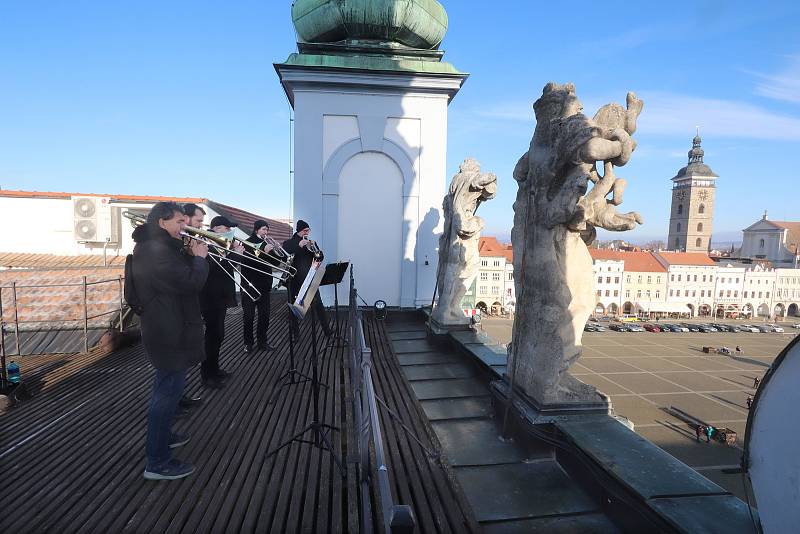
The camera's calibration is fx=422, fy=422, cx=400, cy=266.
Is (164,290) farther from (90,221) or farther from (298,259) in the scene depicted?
(90,221)

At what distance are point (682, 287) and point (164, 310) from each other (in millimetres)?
80124

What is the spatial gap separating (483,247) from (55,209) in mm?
60717

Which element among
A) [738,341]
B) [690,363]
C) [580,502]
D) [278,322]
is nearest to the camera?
[580,502]

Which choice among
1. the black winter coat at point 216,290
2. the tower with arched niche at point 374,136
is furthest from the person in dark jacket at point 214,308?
the tower with arched niche at point 374,136

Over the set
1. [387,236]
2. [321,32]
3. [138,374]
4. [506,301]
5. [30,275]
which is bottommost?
[506,301]

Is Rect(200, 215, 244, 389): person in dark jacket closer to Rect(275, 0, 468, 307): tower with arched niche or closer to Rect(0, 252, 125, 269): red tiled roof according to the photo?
Rect(275, 0, 468, 307): tower with arched niche

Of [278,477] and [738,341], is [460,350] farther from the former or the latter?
[738,341]

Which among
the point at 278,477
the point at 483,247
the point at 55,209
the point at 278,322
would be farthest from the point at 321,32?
the point at 483,247

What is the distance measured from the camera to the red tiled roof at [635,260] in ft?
223

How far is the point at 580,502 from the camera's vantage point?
315cm

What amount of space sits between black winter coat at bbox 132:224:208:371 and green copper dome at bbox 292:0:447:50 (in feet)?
30.7

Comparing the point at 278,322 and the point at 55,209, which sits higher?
the point at 55,209

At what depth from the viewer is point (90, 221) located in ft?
42.1

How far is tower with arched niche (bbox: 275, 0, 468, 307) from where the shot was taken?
10359 mm
